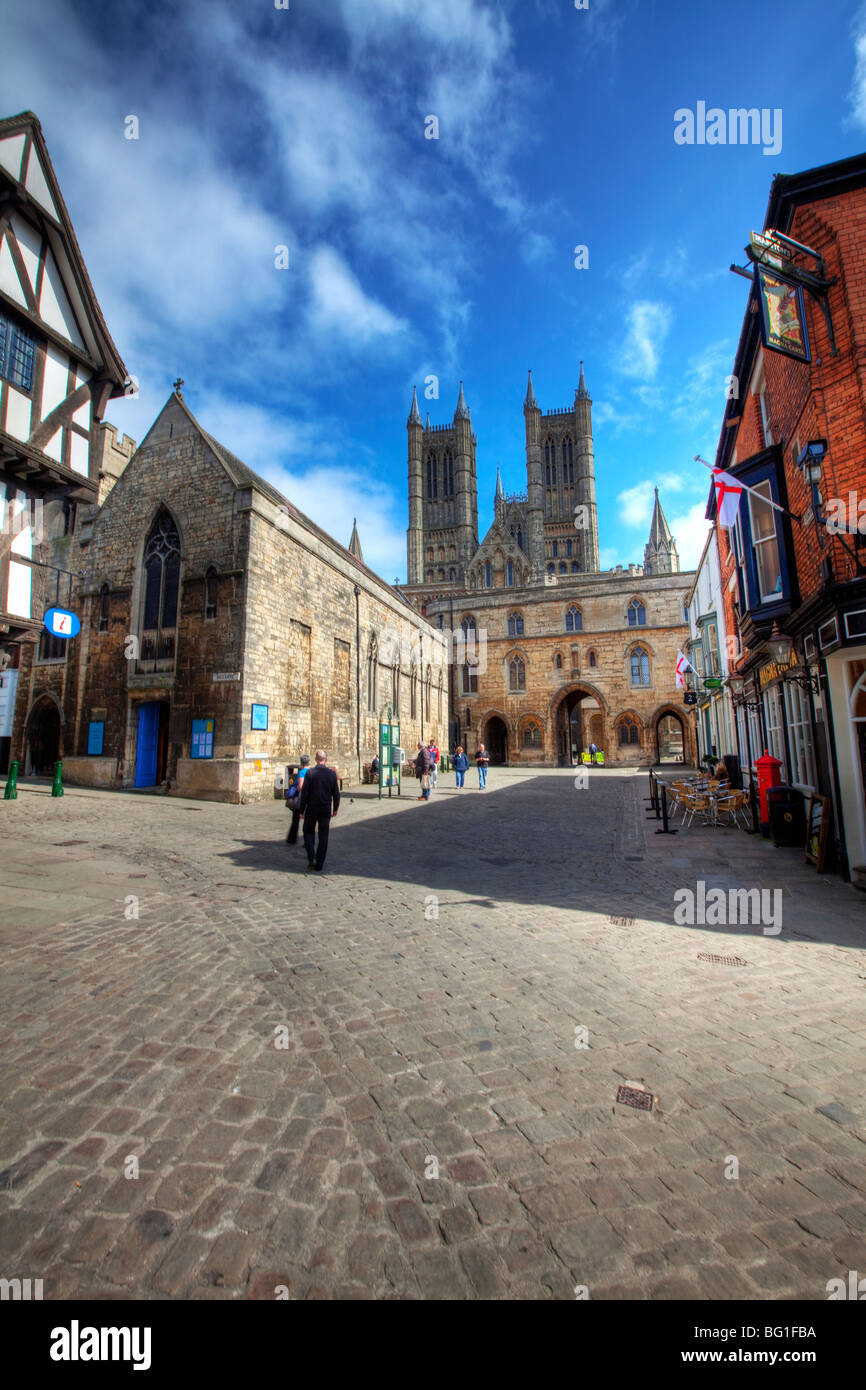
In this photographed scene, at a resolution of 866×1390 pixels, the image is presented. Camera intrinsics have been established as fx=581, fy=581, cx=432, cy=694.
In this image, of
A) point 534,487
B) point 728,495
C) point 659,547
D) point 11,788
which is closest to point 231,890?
point 11,788

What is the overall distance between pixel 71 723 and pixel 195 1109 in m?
19.8

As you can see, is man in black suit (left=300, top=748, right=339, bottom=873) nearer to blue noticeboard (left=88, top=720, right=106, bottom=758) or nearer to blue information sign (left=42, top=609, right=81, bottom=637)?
blue information sign (left=42, top=609, right=81, bottom=637)

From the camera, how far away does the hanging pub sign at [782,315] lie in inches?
315

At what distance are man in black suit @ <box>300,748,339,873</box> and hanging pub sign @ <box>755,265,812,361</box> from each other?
8.45 metres

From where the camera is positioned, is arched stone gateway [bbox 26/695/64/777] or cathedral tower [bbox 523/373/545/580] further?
cathedral tower [bbox 523/373/545/580]

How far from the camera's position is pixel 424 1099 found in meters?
2.84

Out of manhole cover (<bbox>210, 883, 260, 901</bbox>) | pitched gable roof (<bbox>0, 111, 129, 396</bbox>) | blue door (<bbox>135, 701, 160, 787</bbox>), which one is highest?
pitched gable roof (<bbox>0, 111, 129, 396</bbox>)

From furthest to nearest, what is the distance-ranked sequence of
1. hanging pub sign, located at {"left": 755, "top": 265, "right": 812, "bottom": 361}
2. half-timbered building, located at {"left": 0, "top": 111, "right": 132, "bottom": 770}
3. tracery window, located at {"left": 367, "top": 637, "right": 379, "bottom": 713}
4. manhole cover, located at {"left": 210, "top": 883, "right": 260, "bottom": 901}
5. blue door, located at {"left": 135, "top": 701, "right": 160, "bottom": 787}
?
→ tracery window, located at {"left": 367, "top": 637, "right": 379, "bottom": 713}
blue door, located at {"left": 135, "top": 701, "right": 160, "bottom": 787}
half-timbered building, located at {"left": 0, "top": 111, "right": 132, "bottom": 770}
hanging pub sign, located at {"left": 755, "top": 265, "right": 812, "bottom": 361}
manhole cover, located at {"left": 210, "top": 883, "right": 260, "bottom": 901}

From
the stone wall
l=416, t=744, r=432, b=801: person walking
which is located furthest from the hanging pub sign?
the stone wall

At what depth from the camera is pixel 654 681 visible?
37.9m

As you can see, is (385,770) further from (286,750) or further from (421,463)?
(421,463)

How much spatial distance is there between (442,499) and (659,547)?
29367 millimetres

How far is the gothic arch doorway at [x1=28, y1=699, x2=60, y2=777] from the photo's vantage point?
21.1 m

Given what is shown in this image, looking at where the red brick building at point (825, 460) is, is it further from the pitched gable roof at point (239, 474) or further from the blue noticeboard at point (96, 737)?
the blue noticeboard at point (96, 737)
